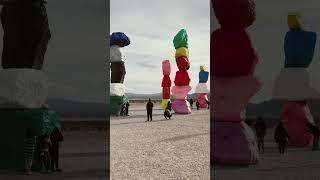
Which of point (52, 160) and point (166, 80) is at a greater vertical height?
point (166, 80)

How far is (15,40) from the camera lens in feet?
23.3

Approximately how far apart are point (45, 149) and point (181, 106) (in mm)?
16561

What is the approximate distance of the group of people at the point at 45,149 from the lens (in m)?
6.81

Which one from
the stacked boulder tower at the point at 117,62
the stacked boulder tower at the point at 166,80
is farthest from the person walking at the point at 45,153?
the stacked boulder tower at the point at 166,80

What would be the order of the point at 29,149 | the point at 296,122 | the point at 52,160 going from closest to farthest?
the point at 29,149, the point at 52,160, the point at 296,122

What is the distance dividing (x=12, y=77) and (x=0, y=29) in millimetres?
804

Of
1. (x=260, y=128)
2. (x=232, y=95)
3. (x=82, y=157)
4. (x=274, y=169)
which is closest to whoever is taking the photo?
(x=274, y=169)

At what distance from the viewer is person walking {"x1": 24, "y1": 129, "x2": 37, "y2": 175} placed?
267 inches

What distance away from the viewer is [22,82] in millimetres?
6984

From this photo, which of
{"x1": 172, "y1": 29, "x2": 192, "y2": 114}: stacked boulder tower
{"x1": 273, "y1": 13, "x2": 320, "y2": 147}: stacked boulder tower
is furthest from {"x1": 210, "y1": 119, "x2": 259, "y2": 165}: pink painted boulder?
{"x1": 172, "y1": 29, "x2": 192, "y2": 114}: stacked boulder tower

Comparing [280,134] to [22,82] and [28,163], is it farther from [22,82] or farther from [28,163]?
[22,82]

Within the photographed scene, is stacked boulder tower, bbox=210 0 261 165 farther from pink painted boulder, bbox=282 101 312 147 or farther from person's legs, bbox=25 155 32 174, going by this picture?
person's legs, bbox=25 155 32 174

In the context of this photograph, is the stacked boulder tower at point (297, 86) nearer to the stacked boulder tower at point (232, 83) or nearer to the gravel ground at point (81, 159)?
the stacked boulder tower at point (232, 83)

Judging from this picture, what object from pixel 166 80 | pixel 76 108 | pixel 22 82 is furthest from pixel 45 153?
pixel 166 80
